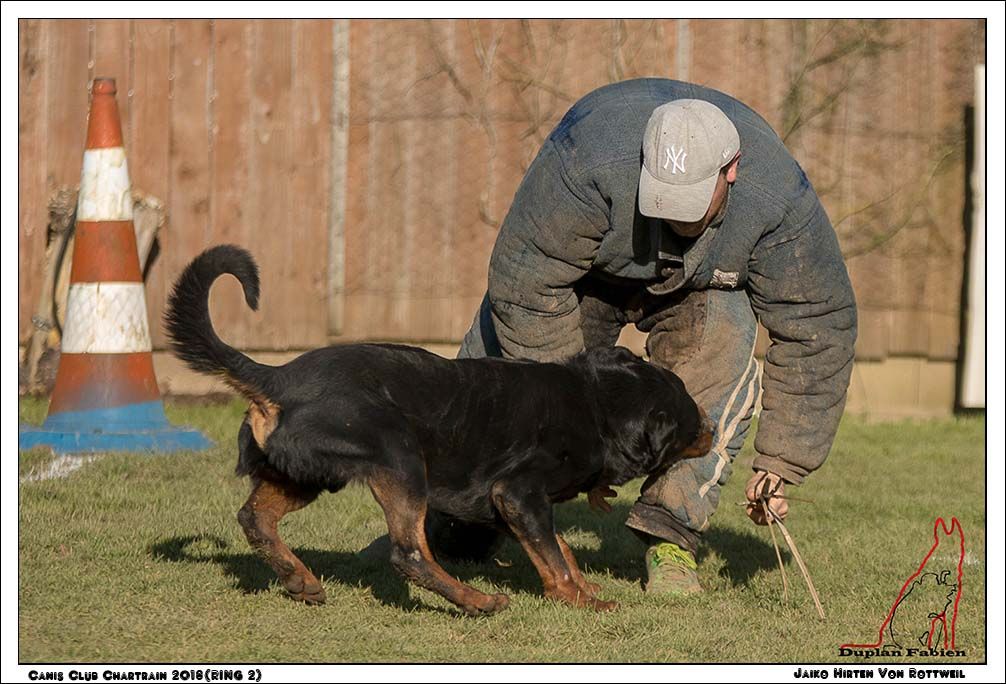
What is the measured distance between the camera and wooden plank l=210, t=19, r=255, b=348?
29.1 ft

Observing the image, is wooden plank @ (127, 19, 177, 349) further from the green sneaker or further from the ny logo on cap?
the ny logo on cap

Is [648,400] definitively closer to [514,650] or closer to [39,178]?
[514,650]

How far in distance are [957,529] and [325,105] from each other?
17.0 ft

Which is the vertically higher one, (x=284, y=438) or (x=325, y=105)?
(x=325, y=105)

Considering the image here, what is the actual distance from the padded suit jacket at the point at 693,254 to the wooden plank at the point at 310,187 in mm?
4497

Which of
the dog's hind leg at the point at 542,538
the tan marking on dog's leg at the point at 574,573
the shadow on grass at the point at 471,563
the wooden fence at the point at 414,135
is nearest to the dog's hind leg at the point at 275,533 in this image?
the shadow on grass at the point at 471,563

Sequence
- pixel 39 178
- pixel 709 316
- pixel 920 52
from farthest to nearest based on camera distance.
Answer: pixel 920 52
pixel 39 178
pixel 709 316

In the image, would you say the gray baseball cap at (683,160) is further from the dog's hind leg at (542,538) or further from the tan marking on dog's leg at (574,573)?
the tan marking on dog's leg at (574,573)

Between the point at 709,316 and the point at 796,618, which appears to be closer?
the point at 796,618

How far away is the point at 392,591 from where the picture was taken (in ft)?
14.7

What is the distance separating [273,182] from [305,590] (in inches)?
206

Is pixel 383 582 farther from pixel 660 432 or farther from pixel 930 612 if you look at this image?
pixel 930 612

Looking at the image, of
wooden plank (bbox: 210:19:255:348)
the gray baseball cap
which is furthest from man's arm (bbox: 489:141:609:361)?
wooden plank (bbox: 210:19:255:348)

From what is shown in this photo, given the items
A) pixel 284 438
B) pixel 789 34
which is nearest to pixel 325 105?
pixel 789 34
